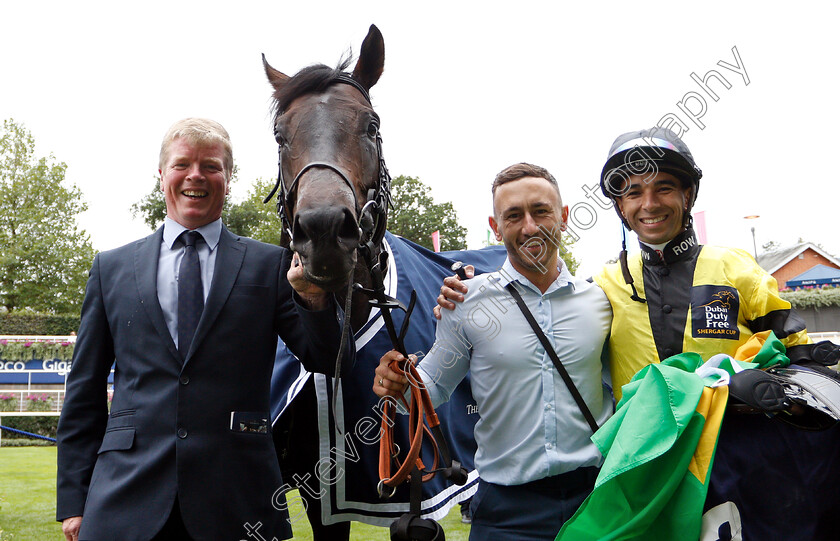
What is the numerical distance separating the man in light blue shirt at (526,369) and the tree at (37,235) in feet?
78.4

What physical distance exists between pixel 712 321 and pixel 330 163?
141 centimetres

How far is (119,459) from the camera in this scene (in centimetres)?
189

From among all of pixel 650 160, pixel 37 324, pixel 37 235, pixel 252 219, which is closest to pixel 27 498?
pixel 650 160

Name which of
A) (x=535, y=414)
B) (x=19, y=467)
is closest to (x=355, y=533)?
(x=535, y=414)

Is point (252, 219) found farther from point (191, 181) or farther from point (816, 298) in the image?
point (191, 181)

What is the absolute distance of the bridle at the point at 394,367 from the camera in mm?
2064

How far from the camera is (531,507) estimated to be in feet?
6.66

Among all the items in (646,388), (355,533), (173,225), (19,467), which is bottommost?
(19,467)

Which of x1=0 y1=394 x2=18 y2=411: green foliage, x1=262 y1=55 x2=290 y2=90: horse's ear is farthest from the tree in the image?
x1=262 y1=55 x2=290 y2=90: horse's ear

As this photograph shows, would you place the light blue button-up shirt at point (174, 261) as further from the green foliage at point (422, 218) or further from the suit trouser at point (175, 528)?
the green foliage at point (422, 218)

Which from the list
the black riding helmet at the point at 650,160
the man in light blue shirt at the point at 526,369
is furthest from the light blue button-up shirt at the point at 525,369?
the black riding helmet at the point at 650,160

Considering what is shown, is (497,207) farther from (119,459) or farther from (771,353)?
(119,459)

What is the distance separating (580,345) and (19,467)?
1195 centimetres

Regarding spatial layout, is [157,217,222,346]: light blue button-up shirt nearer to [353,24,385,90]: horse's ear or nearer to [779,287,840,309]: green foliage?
[353,24,385,90]: horse's ear
